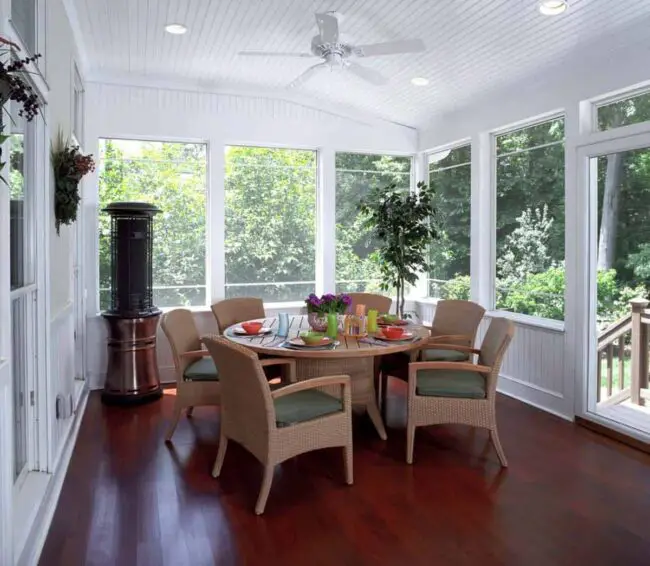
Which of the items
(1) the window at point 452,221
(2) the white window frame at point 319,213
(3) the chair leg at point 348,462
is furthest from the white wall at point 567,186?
(3) the chair leg at point 348,462

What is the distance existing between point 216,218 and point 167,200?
0.51 m

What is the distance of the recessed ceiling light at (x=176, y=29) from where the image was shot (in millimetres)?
4164

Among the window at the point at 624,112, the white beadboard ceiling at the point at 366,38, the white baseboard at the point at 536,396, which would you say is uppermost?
the white beadboard ceiling at the point at 366,38

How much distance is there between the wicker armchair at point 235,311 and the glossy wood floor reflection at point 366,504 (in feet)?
3.65

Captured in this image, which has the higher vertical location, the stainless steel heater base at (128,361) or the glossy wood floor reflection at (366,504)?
the stainless steel heater base at (128,361)

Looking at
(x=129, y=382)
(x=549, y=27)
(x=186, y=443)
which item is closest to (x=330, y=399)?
(x=186, y=443)

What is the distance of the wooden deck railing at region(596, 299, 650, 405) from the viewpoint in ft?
12.8

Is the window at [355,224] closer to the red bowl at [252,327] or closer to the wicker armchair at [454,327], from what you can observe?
the wicker armchair at [454,327]

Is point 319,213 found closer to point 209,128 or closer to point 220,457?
point 209,128

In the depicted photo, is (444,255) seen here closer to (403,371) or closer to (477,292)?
(477,292)

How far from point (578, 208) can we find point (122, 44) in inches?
151

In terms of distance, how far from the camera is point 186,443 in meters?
3.89

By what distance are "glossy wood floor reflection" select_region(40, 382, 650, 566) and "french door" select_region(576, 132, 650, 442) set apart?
311mm

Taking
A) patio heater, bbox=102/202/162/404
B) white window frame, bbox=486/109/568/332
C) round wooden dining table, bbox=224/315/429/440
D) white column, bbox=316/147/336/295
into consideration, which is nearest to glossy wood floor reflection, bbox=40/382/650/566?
round wooden dining table, bbox=224/315/429/440
